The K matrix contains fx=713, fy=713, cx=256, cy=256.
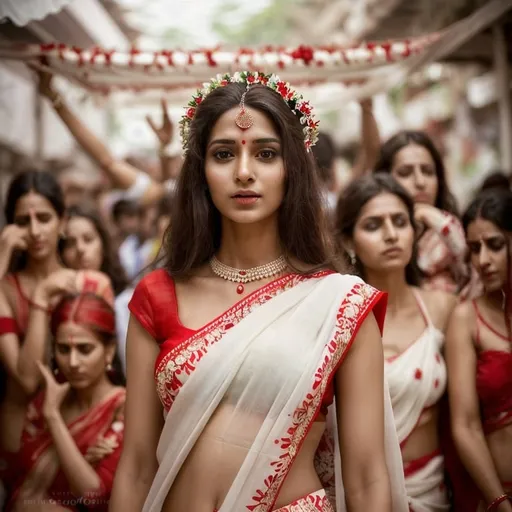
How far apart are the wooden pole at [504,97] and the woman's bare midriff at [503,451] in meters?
2.82

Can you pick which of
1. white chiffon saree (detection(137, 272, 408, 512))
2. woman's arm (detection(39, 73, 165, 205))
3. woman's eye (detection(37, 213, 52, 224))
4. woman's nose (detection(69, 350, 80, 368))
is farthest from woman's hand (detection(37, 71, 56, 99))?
white chiffon saree (detection(137, 272, 408, 512))

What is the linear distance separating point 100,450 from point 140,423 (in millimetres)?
837

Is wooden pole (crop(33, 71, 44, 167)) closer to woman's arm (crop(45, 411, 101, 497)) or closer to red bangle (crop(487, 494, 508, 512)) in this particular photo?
woman's arm (crop(45, 411, 101, 497))

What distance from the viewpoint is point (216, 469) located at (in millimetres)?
2133

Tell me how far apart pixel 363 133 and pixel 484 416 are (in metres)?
2.22

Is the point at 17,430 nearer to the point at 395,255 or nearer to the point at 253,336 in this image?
the point at 253,336

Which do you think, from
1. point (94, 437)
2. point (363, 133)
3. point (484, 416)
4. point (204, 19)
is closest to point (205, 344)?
point (94, 437)

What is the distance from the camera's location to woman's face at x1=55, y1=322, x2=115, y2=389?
10.3 ft

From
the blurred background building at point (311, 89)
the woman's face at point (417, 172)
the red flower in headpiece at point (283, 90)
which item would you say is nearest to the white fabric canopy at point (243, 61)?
the blurred background building at point (311, 89)

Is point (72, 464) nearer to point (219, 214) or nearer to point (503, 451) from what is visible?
point (219, 214)

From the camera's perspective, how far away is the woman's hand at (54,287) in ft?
10.9

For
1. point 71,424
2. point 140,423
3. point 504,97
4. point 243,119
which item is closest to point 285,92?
point 243,119

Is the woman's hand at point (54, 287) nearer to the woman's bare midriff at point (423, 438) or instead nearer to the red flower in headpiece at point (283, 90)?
the red flower in headpiece at point (283, 90)

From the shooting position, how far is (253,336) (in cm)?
216
